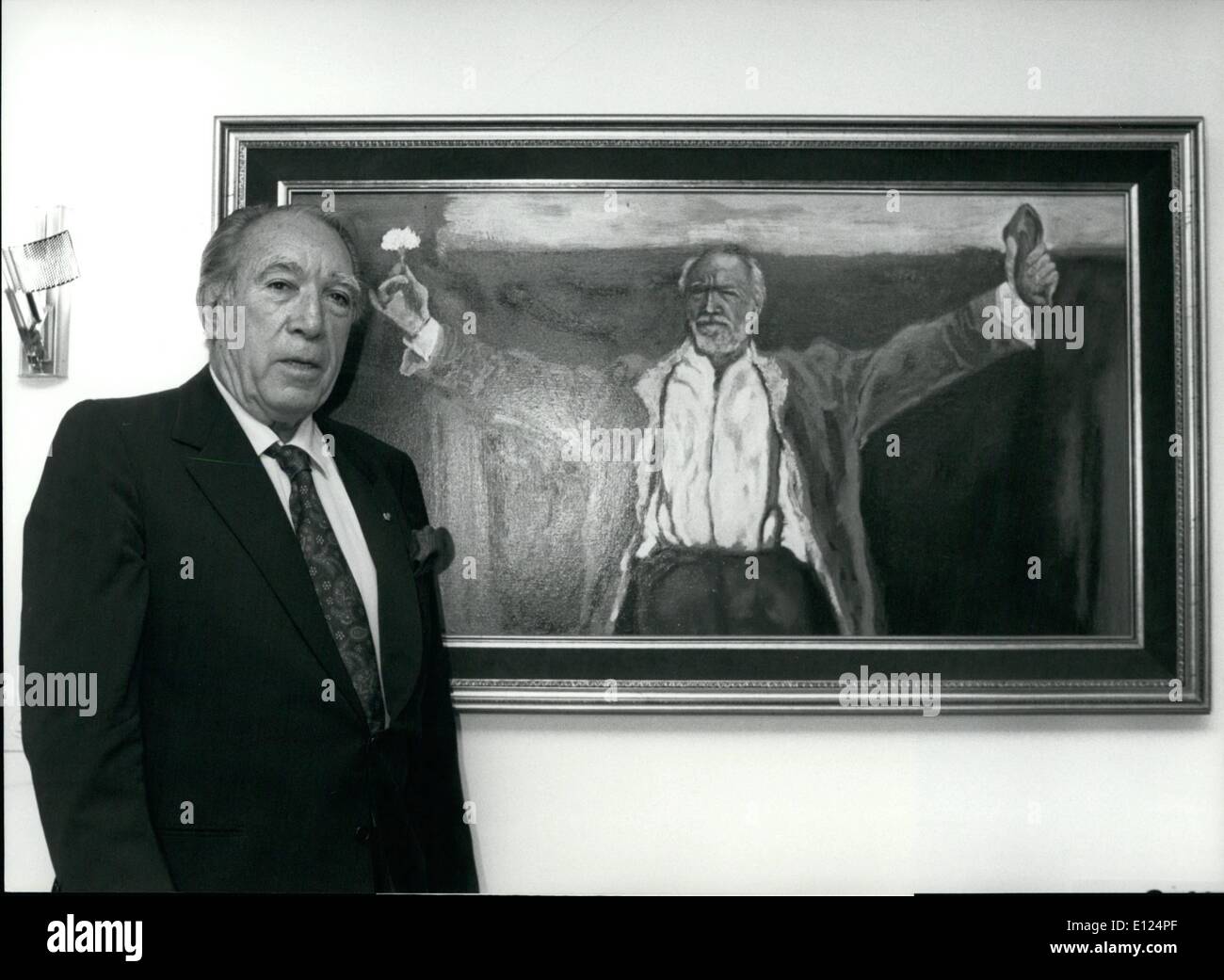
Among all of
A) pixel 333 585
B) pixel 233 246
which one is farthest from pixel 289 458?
pixel 233 246

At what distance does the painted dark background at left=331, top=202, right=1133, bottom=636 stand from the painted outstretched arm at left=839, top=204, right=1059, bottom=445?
2 cm

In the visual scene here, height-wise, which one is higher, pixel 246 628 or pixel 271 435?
pixel 271 435

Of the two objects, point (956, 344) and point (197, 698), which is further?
point (956, 344)

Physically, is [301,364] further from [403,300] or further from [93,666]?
[93,666]

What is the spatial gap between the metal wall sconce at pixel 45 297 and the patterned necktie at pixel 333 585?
1.21 ft

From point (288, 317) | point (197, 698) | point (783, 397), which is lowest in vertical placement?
point (197, 698)

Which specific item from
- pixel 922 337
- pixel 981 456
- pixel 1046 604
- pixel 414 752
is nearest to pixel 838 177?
pixel 922 337

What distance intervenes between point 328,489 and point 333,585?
14cm

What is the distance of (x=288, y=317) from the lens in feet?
4.97

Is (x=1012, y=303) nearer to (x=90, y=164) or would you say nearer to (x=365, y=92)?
(x=365, y=92)

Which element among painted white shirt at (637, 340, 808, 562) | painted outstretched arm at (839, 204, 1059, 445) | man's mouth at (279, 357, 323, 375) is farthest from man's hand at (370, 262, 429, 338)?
painted outstretched arm at (839, 204, 1059, 445)

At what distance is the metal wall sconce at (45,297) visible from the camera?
1.57 metres

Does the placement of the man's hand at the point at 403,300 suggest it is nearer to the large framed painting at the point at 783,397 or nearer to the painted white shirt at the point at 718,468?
the large framed painting at the point at 783,397
